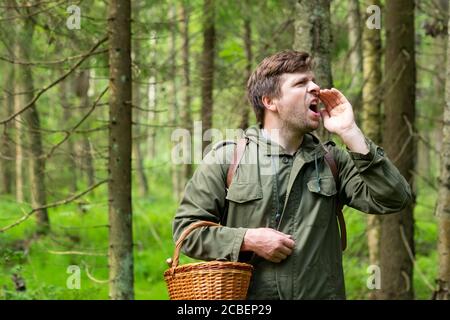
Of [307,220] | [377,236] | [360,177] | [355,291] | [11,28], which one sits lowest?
[355,291]

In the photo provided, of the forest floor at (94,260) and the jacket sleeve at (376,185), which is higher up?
the jacket sleeve at (376,185)

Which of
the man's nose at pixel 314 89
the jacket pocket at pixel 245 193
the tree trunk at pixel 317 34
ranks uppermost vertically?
the tree trunk at pixel 317 34

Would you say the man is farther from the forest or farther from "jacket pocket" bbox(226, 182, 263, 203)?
the forest

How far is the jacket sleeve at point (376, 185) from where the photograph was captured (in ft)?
11.4

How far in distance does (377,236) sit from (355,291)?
102 cm

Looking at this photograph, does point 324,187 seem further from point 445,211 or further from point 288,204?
point 445,211

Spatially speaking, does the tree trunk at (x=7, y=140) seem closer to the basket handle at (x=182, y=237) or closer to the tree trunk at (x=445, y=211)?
the basket handle at (x=182, y=237)

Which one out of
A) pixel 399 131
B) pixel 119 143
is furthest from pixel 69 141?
pixel 399 131

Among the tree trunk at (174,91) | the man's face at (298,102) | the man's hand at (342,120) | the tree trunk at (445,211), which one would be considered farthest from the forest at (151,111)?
the man's hand at (342,120)

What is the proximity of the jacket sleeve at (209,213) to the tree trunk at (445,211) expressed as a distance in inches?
94.5

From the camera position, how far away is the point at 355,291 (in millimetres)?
10094

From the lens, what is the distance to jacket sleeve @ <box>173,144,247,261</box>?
347 cm
